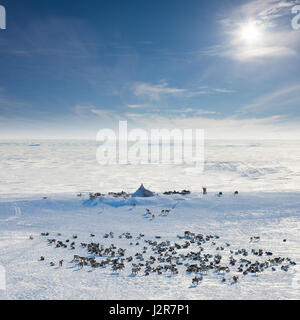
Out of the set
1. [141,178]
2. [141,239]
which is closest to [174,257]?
[141,239]

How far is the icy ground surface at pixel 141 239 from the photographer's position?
8359mm

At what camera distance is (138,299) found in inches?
309

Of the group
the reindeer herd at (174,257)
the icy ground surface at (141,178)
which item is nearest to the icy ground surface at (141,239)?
the reindeer herd at (174,257)

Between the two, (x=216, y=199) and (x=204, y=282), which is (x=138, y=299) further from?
(x=216, y=199)

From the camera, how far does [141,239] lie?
1438 centimetres

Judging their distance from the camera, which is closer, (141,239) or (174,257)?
(174,257)

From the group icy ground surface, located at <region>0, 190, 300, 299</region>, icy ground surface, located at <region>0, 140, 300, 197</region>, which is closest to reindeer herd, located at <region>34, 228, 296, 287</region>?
icy ground surface, located at <region>0, 190, 300, 299</region>

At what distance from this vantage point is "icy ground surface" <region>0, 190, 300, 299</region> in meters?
8.36

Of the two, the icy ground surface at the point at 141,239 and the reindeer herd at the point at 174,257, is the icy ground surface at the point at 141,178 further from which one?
the reindeer herd at the point at 174,257

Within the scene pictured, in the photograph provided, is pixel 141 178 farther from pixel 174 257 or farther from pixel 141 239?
pixel 174 257

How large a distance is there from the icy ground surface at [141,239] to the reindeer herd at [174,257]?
137 millimetres

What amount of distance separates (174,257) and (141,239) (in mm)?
3442

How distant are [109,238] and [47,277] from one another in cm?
544
